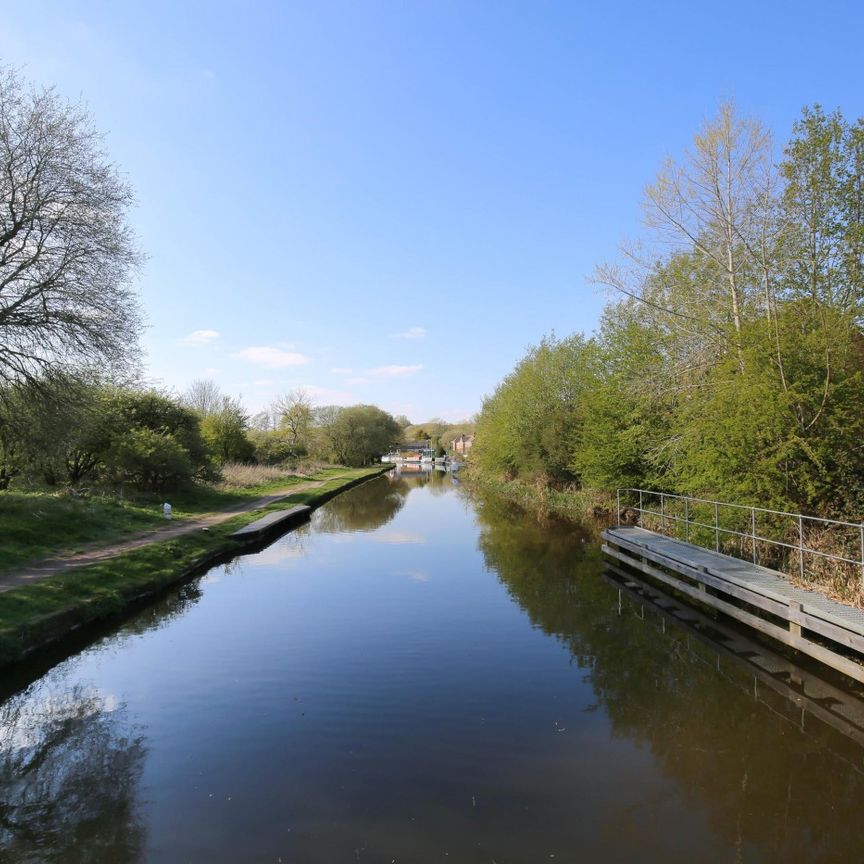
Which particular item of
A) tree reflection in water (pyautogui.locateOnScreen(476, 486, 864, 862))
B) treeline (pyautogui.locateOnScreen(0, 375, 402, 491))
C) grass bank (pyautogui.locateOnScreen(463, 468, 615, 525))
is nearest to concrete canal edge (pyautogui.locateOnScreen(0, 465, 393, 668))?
treeline (pyautogui.locateOnScreen(0, 375, 402, 491))

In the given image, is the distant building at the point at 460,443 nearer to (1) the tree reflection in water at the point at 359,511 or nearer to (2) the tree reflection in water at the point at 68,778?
(1) the tree reflection in water at the point at 359,511

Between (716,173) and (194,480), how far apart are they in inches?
911

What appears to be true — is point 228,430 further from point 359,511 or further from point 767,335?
point 767,335

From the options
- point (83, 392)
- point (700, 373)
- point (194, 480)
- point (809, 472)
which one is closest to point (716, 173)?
point (700, 373)

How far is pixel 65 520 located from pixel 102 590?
5.92 meters

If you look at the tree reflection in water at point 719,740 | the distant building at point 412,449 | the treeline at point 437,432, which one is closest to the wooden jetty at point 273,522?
the tree reflection in water at point 719,740

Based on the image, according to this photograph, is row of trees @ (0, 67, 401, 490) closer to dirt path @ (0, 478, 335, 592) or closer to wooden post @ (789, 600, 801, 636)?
dirt path @ (0, 478, 335, 592)

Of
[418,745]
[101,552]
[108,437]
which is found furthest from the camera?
[108,437]

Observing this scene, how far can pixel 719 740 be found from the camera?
5973 millimetres

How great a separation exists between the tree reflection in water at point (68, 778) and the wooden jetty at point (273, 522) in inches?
429

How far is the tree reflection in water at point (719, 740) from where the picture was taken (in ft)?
14.8

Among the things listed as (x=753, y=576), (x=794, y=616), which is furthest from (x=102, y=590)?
(x=753, y=576)

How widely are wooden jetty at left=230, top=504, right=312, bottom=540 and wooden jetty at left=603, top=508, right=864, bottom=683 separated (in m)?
10.7

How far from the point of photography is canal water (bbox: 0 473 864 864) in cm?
435
